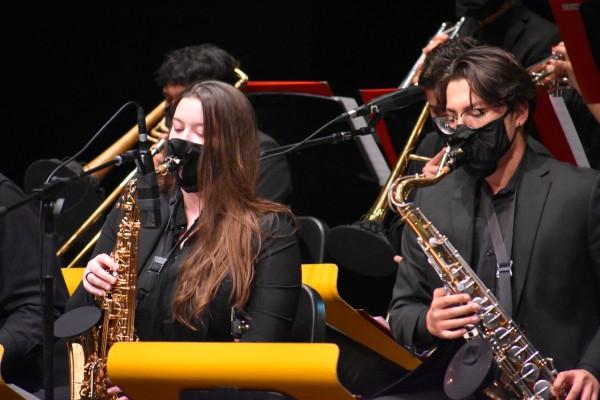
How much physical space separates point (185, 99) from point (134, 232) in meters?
0.44

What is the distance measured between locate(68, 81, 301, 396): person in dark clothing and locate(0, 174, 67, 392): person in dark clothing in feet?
0.52

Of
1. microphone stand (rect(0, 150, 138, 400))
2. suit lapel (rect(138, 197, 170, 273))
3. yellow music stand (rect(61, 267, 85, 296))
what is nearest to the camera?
microphone stand (rect(0, 150, 138, 400))

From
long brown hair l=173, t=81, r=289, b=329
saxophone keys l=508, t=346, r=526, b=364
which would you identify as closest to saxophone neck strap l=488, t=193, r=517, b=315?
saxophone keys l=508, t=346, r=526, b=364

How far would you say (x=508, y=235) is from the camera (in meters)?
3.38

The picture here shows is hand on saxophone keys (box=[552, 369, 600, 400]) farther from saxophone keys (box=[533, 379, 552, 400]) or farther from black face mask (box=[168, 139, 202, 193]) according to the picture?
black face mask (box=[168, 139, 202, 193])

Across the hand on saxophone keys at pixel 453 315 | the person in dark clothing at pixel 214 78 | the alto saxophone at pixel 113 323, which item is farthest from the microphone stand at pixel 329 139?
the person in dark clothing at pixel 214 78

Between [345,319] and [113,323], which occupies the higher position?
[113,323]

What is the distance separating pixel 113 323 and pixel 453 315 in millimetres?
1013

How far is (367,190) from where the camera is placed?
17.4 ft

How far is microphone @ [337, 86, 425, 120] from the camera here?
346 centimetres

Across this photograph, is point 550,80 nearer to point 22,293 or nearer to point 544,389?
point 544,389

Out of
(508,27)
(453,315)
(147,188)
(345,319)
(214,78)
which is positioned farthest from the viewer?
(214,78)

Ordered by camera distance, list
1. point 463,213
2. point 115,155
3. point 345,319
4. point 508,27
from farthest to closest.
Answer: point 115,155, point 508,27, point 345,319, point 463,213

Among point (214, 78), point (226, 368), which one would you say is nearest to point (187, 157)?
point (226, 368)
